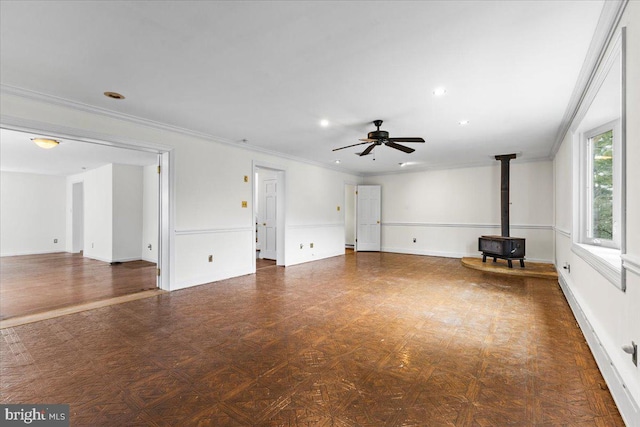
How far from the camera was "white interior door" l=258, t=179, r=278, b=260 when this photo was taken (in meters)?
7.50

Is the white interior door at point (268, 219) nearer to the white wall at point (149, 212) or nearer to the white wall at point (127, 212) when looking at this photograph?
the white wall at point (149, 212)

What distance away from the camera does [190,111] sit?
12.5 feet

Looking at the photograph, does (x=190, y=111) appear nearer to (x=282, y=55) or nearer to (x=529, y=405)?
(x=282, y=55)

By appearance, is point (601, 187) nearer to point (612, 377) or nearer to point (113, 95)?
point (612, 377)

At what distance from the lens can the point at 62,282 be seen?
5.14 meters

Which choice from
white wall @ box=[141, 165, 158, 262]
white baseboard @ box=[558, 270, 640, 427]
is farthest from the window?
white wall @ box=[141, 165, 158, 262]

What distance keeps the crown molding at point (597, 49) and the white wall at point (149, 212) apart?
8.23m

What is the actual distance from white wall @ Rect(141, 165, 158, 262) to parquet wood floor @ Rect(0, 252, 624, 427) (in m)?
4.04

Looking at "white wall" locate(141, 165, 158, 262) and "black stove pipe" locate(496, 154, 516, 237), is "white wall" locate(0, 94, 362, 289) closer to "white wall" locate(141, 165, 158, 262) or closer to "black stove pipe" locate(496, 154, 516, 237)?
"white wall" locate(141, 165, 158, 262)

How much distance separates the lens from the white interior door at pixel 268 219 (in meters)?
7.50

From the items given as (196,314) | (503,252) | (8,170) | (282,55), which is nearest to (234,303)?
(196,314)

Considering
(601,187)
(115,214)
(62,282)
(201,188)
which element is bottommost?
(62,282)

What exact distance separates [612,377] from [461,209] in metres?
6.38

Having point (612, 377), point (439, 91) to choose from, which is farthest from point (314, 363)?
point (439, 91)
